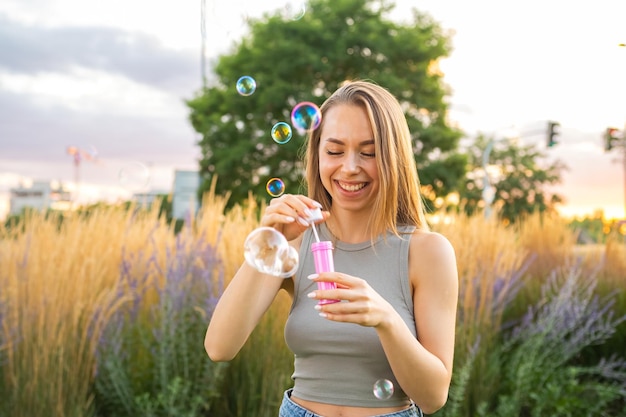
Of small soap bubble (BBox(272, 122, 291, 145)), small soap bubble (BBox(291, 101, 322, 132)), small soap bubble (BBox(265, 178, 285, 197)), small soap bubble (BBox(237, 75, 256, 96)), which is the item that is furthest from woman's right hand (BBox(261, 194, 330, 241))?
small soap bubble (BBox(237, 75, 256, 96))

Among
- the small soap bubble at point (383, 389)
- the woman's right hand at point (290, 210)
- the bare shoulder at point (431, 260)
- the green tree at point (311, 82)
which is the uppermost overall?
the green tree at point (311, 82)

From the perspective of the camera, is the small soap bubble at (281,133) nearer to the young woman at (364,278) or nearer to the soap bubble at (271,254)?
the young woman at (364,278)

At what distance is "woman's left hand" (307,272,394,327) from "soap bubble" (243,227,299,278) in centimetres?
29

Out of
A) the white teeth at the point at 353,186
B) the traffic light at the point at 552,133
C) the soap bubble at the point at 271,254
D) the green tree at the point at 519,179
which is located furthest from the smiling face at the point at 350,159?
the green tree at the point at 519,179

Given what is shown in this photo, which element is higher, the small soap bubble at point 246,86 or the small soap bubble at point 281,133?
the small soap bubble at point 246,86

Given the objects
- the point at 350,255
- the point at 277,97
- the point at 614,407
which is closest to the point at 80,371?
the point at 350,255

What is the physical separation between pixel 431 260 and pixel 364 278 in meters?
0.20

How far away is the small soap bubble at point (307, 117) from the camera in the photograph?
235 centimetres

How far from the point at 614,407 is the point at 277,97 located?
20.3 m

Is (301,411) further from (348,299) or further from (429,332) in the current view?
(348,299)

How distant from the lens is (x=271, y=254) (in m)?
1.95

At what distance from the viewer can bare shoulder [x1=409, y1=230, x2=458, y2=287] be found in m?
2.09

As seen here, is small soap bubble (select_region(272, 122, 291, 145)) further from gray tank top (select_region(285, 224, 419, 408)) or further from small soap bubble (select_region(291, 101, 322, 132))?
gray tank top (select_region(285, 224, 419, 408))

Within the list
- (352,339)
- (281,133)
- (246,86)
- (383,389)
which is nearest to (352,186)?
(352,339)
